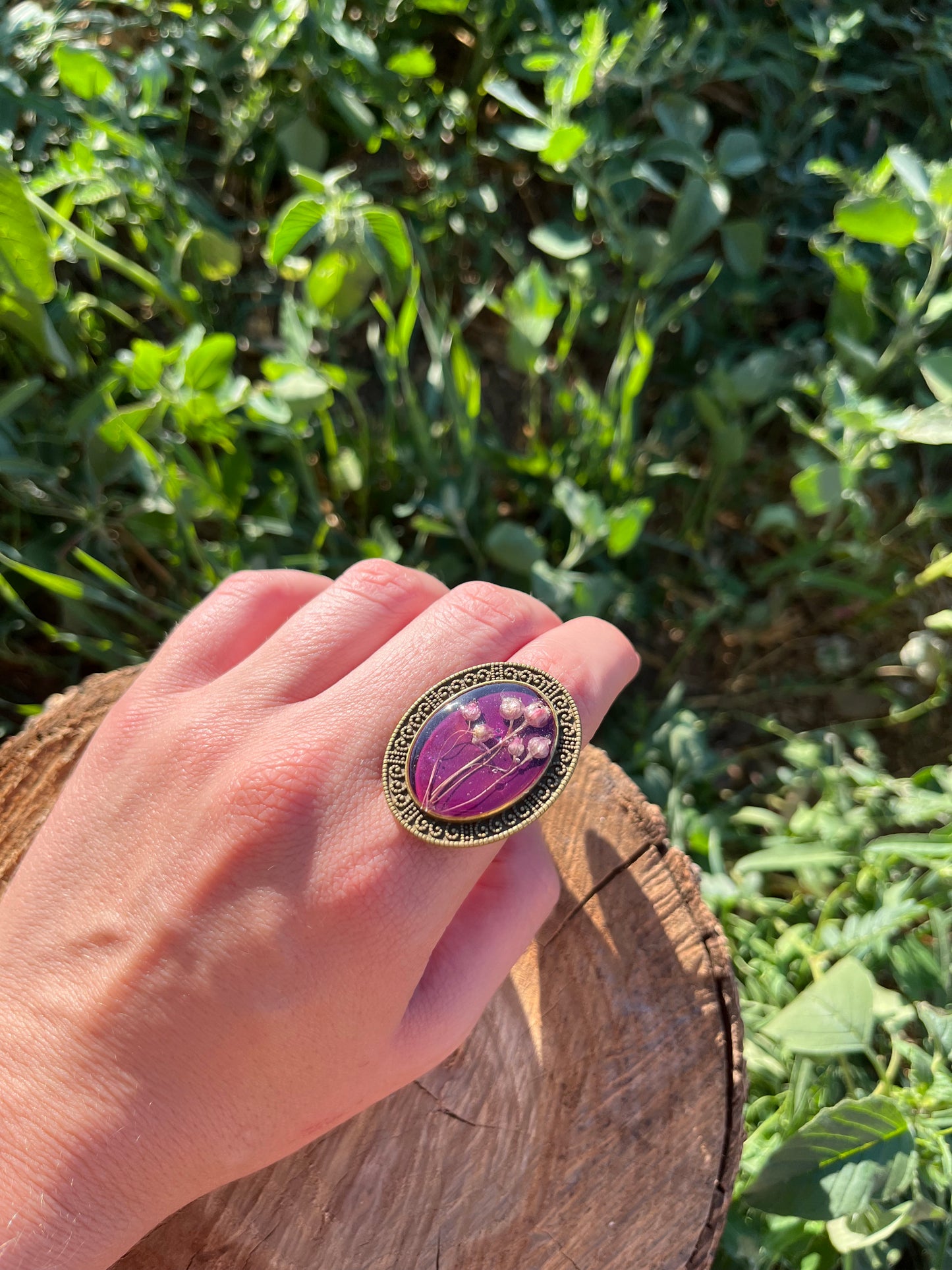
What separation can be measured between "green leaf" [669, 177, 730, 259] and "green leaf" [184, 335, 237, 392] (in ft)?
2.40

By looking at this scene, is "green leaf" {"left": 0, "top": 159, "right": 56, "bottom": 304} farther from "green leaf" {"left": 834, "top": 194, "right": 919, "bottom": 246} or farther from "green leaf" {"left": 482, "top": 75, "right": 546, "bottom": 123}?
"green leaf" {"left": 834, "top": 194, "right": 919, "bottom": 246}

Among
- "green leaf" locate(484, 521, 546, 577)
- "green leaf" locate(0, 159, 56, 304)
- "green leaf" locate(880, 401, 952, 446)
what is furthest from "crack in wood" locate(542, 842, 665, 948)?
"green leaf" locate(0, 159, 56, 304)

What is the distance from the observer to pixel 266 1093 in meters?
0.76

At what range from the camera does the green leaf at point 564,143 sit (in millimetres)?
1240

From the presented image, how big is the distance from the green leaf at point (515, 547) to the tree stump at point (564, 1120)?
1.53ft

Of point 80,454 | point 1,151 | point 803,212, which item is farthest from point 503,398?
point 1,151

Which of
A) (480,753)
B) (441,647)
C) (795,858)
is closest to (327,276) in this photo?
(441,647)

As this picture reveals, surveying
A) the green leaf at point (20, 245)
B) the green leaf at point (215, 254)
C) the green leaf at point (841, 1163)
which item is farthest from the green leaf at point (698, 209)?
the green leaf at point (841, 1163)

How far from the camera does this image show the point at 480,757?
79 cm

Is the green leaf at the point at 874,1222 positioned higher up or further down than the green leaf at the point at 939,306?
further down

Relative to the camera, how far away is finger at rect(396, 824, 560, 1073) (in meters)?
0.80

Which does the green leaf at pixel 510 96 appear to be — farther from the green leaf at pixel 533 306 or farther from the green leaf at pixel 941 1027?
the green leaf at pixel 941 1027

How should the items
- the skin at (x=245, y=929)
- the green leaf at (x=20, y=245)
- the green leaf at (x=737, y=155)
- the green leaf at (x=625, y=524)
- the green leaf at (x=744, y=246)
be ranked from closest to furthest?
the skin at (x=245, y=929), the green leaf at (x=20, y=245), the green leaf at (x=625, y=524), the green leaf at (x=737, y=155), the green leaf at (x=744, y=246)

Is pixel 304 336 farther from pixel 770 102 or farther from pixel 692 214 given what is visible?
pixel 770 102
